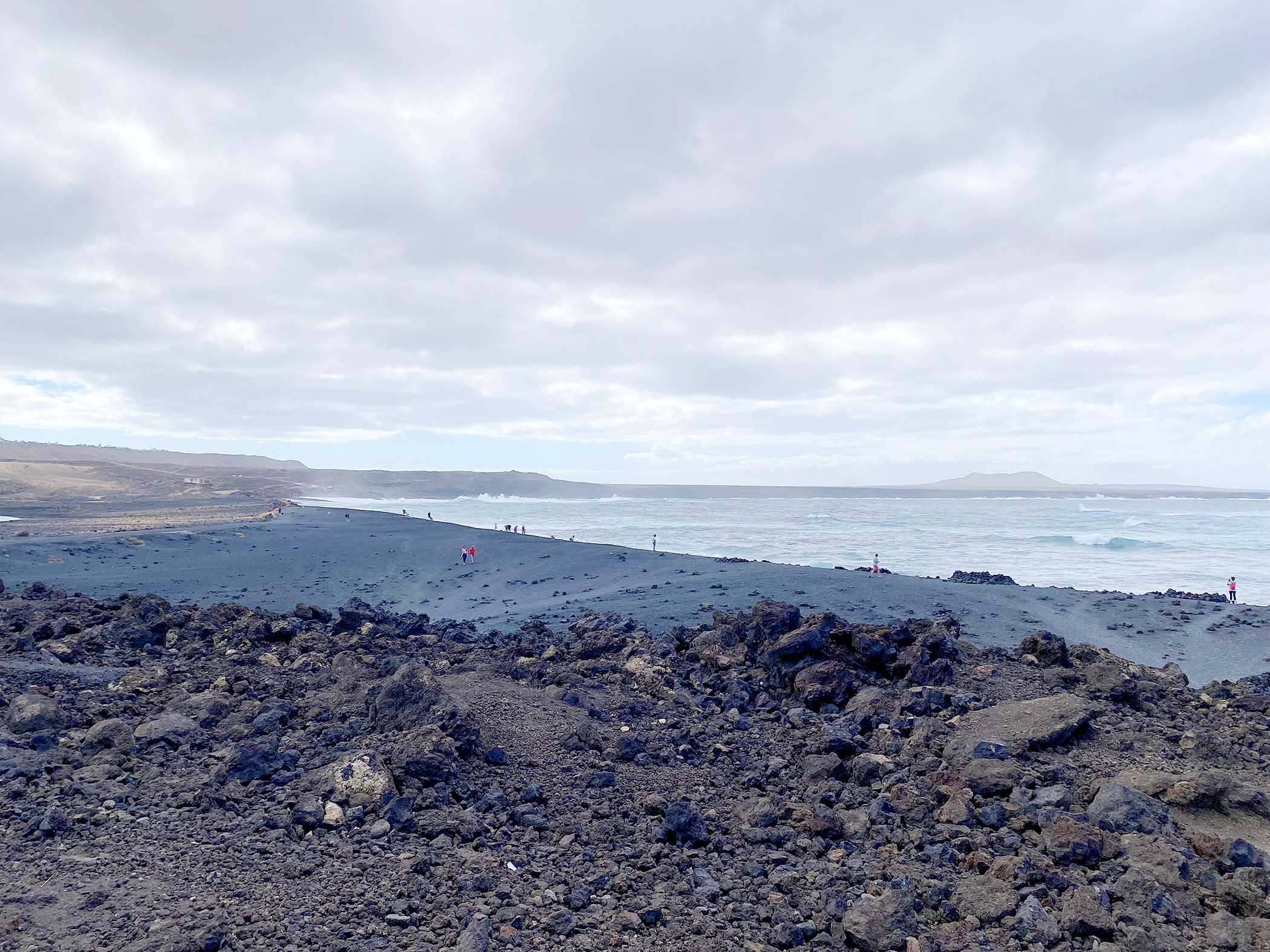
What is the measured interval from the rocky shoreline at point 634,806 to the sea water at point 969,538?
22.6 meters

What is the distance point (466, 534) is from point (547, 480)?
146798mm

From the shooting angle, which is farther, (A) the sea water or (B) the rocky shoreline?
(A) the sea water

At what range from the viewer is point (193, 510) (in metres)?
49.9

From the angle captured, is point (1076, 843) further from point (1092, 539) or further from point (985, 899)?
point (1092, 539)

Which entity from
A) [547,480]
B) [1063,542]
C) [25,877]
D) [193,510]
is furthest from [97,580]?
[547,480]

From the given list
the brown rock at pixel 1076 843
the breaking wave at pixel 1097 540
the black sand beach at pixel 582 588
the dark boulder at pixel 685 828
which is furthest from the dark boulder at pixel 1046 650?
the breaking wave at pixel 1097 540

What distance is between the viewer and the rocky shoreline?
3.60 metres

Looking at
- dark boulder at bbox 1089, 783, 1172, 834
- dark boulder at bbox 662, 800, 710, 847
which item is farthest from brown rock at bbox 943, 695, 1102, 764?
dark boulder at bbox 662, 800, 710, 847

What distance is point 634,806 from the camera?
5086 mm

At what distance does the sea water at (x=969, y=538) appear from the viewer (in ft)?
102

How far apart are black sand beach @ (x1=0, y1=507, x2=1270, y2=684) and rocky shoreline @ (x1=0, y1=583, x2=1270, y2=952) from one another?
24.6 feet

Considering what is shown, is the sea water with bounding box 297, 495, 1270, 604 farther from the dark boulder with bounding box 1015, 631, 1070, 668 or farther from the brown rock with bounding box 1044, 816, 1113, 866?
the brown rock with bounding box 1044, 816, 1113, 866

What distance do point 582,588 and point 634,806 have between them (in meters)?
15.1

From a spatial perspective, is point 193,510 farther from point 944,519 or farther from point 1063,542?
point 944,519
